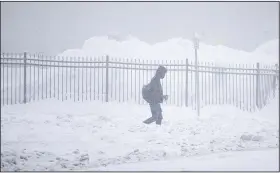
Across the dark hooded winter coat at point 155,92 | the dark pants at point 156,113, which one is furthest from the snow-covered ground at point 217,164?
the dark hooded winter coat at point 155,92

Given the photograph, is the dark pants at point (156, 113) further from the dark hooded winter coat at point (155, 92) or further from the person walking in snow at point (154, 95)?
the dark hooded winter coat at point (155, 92)

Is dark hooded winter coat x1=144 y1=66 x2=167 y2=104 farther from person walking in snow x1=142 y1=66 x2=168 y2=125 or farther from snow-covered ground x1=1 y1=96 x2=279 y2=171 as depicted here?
snow-covered ground x1=1 y1=96 x2=279 y2=171

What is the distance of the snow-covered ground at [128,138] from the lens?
7406 millimetres

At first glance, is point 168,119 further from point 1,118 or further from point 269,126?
point 1,118

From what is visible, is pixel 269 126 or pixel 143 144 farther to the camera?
pixel 269 126

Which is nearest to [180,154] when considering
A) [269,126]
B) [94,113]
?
[94,113]

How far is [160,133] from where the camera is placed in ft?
33.9

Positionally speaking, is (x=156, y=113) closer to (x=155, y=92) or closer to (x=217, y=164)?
(x=155, y=92)

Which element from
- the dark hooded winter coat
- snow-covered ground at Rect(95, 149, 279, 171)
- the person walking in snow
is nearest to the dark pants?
the person walking in snow

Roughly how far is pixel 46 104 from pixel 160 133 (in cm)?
449

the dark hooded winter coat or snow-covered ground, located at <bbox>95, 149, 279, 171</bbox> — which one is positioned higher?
the dark hooded winter coat

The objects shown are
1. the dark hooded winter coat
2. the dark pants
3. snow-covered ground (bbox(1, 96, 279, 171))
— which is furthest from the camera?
the dark pants

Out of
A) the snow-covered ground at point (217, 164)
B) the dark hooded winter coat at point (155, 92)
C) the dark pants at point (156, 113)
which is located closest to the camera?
the snow-covered ground at point (217, 164)

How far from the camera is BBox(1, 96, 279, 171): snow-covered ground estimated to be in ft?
24.3
